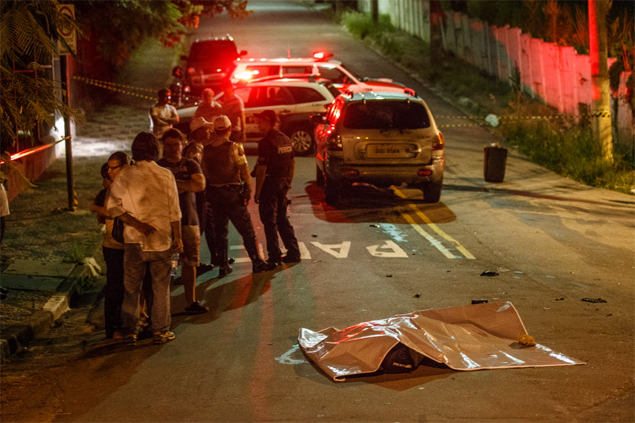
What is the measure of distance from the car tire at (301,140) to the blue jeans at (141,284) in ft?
37.9

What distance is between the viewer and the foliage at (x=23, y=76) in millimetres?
7199

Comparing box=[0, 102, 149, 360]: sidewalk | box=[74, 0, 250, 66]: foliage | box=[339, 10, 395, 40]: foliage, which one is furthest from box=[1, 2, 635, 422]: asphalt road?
box=[339, 10, 395, 40]: foliage

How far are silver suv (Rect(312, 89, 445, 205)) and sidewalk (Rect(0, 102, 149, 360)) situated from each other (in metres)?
3.96

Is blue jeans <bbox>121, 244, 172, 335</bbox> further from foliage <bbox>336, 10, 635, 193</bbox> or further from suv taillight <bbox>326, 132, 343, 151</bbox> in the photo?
foliage <bbox>336, 10, 635, 193</bbox>

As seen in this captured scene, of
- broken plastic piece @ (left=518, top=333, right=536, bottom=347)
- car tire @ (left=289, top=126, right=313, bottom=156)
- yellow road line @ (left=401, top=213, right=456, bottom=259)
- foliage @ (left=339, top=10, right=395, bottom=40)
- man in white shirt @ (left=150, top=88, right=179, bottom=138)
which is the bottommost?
yellow road line @ (left=401, top=213, right=456, bottom=259)

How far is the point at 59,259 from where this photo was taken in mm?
11234

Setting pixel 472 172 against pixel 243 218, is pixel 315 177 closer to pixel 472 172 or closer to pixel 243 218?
pixel 472 172

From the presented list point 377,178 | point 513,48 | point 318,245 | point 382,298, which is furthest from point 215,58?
point 382,298

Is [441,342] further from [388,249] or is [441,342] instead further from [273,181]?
[388,249]

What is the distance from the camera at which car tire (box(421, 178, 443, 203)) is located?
14.6 meters

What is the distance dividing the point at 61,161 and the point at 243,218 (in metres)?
10.2

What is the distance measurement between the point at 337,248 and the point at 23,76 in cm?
532

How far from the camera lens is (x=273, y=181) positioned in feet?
35.8

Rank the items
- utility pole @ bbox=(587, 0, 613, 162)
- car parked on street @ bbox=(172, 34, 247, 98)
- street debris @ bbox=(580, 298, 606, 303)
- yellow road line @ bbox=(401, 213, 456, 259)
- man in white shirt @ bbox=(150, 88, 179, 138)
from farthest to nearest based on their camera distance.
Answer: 1. car parked on street @ bbox=(172, 34, 247, 98)
2. utility pole @ bbox=(587, 0, 613, 162)
3. man in white shirt @ bbox=(150, 88, 179, 138)
4. yellow road line @ bbox=(401, 213, 456, 259)
5. street debris @ bbox=(580, 298, 606, 303)
